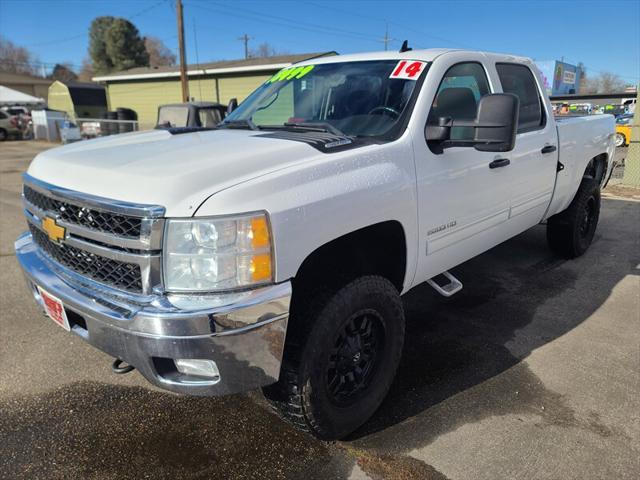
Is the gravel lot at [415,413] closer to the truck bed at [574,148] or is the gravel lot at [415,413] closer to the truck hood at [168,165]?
the truck bed at [574,148]

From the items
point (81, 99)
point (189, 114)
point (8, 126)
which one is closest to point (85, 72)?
point (81, 99)

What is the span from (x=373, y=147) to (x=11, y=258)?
4.93m

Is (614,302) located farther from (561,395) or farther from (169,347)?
(169,347)

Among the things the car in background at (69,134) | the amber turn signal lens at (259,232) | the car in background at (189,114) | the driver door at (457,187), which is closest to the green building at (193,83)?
the car in background at (69,134)

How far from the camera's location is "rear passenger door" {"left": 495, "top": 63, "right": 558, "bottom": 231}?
3.72 metres

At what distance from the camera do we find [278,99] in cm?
359

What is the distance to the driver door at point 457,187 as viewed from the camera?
282 cm

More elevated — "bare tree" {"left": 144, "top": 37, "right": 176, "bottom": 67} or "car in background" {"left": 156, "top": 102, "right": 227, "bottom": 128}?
"bare tree" {"left": 144, "top": 37, "right": 176, "bottom": 67}

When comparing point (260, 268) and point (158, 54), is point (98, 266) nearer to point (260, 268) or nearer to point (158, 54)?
point (260, 268)

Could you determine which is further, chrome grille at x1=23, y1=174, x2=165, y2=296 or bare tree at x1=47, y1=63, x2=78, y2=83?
bare tree at x1=47, y1=63, x2=78, y2=83

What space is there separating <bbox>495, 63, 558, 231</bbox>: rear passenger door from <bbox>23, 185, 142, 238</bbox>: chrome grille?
2.68 metres

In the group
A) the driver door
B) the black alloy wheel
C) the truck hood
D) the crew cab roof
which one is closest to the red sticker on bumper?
the truck hood

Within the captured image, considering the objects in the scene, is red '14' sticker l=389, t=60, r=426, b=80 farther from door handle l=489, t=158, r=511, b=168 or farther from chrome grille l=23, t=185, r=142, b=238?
chrome grille l=23, t=185, r=142, b=238

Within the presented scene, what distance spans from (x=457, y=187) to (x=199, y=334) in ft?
6.05
